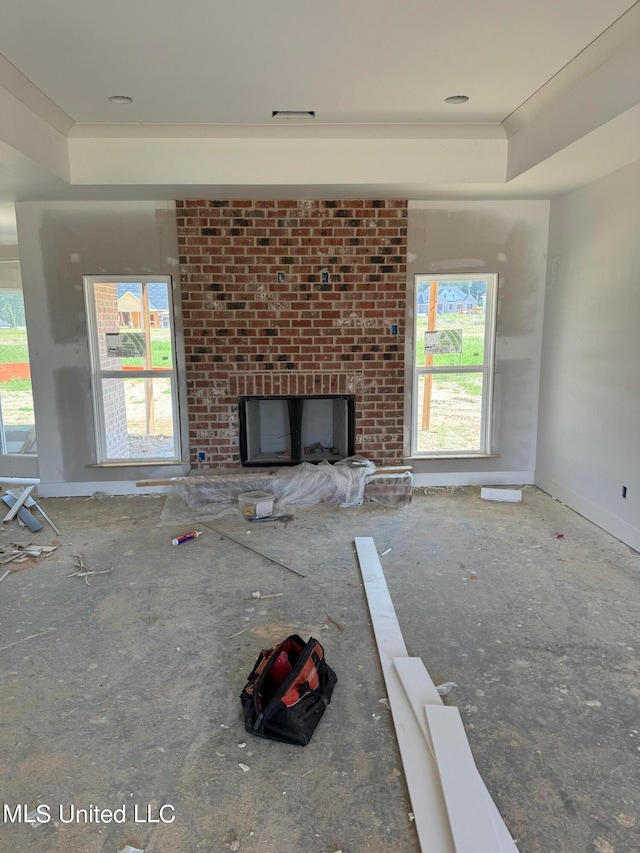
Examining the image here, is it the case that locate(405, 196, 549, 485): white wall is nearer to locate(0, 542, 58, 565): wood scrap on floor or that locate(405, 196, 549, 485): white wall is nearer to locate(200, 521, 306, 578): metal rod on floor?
locate(200, 521, 306, 578): metal rod on floor

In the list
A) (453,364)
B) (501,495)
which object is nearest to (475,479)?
(501,495)

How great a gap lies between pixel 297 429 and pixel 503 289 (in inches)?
86.6

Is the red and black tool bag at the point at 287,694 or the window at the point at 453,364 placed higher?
the window at the point at 453,364

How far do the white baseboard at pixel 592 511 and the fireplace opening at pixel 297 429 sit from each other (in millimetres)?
1757

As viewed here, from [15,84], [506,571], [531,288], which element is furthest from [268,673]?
[531,288]

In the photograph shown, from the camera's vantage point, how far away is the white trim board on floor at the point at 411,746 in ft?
5.14

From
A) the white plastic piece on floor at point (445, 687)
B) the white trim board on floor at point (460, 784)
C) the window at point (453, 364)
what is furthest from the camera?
the window at point (453, 364)

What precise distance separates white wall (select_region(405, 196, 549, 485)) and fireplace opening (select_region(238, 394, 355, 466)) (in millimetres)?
604

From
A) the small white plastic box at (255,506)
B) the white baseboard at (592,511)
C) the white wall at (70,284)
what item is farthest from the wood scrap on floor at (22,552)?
the white baseboard at (592,511)

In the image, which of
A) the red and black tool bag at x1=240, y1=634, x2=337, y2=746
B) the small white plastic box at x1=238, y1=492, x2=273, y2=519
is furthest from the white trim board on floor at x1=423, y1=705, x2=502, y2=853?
the small white plastic box at x1=238, y1=492, x2=273, y2=519

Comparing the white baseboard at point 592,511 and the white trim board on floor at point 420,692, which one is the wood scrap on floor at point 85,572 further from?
the white baseboard at point 592,511

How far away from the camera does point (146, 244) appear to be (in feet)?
14.7

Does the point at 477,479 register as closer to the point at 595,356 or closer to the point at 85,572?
the point at 595,356

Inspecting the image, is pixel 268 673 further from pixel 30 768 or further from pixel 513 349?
pixel 513 349
